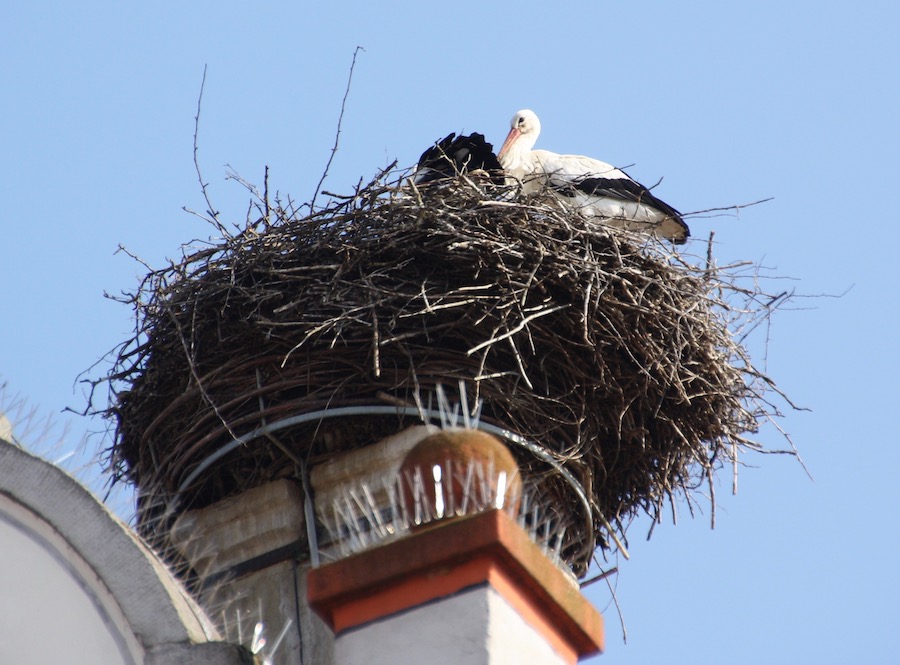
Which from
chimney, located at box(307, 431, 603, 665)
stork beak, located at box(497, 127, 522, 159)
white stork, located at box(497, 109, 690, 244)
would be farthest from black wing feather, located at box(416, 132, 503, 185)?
chimney, located at box(307, 431, 603, 665)

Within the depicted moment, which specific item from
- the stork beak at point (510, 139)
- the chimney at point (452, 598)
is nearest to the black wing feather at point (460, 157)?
the stork beak at point (510, 139)

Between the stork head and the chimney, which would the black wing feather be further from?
the chimney

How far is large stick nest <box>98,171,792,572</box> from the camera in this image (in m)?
8.48

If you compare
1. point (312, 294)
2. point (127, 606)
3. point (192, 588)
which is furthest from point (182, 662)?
point (312, 294)

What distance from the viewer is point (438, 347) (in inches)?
339

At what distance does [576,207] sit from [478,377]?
164cm

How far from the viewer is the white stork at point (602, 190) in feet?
36.0

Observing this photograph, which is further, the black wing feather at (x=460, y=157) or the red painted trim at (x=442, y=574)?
the black wing feather at (x=460, y=157)

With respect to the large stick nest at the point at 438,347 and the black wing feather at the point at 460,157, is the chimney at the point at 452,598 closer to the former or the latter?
the large stick nest at the point at 438,347

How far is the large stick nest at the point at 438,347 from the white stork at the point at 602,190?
154cm

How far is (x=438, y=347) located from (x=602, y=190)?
3.05m

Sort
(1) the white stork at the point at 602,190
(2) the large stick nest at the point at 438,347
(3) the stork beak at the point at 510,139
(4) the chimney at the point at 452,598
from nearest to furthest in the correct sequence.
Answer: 1. (4) the chimney at the point at 452,598
2. (2) the large stick nest at the point at 438,347
3. (1) the white stork at the point at 602,190
4. (3) the stork beak at the point at 510,139

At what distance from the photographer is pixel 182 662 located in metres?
4.93

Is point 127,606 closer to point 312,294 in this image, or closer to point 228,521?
point 228,521
